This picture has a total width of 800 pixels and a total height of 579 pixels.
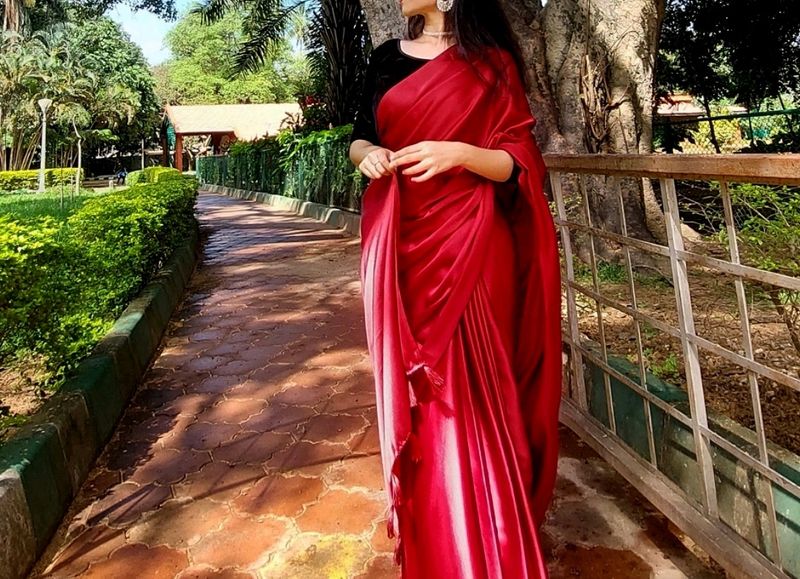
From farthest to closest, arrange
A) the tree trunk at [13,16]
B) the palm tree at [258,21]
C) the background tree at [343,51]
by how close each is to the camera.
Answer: the tree trunk at [13,16] → the palm tree at [258,21] → the background tree at [343,51]

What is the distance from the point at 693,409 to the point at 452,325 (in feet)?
2.46

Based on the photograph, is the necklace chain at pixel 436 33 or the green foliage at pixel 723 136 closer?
the necklace chain at pixel 436 33

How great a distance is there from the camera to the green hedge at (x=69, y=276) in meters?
2.42

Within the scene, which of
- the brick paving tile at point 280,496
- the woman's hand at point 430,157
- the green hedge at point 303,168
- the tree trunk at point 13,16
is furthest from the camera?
the tree trunk at point 13,16

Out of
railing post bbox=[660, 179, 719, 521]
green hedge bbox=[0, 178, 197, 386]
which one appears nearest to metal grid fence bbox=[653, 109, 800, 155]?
green hedge bbox=[0, 178, 197, 386]

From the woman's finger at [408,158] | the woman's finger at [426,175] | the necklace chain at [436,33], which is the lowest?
the woman's finger at [426,175]

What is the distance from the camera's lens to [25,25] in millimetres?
29406

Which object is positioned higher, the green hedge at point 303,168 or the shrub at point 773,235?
A: the green hedge at point 303,168

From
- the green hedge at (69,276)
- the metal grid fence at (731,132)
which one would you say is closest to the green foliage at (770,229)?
the green hedge at (69,276)

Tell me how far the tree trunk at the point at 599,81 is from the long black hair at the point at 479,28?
2.76m

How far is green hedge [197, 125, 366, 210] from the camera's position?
10430mm

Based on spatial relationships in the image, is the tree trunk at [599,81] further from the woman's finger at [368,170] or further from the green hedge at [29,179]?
the green hedge at [29,179]

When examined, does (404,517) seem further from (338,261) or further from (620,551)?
(338,261)

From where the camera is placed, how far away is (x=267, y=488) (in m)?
2.36
